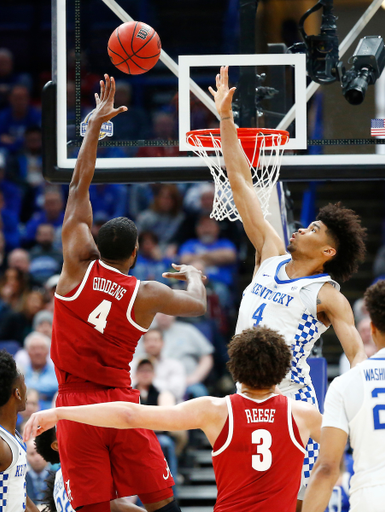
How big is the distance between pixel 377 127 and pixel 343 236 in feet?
3.68

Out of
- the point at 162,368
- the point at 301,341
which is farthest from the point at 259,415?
the point at 162,368

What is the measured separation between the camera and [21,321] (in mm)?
8742

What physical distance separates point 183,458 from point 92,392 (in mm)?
3987

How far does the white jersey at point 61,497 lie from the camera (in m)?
4.37

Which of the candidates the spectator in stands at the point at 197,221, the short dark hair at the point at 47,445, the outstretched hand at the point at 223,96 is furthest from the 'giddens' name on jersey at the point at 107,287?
the spectator in stands at the point at 197,221

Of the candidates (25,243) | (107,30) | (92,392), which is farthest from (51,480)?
(25,243)

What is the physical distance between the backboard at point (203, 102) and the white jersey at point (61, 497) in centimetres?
204

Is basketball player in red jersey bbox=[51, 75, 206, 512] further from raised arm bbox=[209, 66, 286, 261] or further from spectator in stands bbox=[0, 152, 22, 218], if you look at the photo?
spectator in stands bbox=[0, 152, 22, 218]

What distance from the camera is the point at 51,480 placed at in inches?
197

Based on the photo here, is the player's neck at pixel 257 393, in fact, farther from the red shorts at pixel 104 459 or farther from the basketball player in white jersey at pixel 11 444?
the basketball player in white jersey at pixel 11 444

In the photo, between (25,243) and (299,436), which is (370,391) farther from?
(25,243)

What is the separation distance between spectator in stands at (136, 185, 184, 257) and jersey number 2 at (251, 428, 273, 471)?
6170 millimetres

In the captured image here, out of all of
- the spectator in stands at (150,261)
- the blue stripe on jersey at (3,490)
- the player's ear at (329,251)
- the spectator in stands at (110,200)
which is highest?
the spectator in stands at (110,200)

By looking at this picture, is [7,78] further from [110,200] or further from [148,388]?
[148,388]
